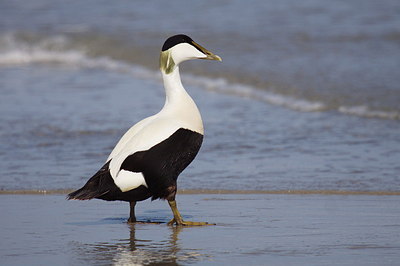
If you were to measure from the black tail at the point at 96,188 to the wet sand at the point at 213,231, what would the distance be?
254 mm

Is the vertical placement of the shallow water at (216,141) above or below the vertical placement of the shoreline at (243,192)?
above

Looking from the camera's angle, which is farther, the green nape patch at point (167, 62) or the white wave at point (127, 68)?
the white wave at point (127, 68)

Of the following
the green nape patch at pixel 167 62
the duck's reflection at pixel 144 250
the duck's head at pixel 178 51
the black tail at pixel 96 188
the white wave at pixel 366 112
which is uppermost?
the duck's head at pixel 178 51

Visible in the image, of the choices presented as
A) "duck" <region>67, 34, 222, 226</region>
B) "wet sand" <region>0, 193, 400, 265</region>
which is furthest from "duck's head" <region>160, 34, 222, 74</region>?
"wet sand" <region>0, 193, 400, 265</region>

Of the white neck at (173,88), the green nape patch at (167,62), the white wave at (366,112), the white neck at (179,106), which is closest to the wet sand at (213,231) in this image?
the white neck at (179,106)

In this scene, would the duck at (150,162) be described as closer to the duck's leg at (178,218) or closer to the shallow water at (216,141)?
the duck's leg at (178,218)

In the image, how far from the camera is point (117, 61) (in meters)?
17.0

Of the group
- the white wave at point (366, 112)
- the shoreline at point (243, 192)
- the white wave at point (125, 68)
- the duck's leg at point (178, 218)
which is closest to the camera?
the duck's leg at point (178, 218)

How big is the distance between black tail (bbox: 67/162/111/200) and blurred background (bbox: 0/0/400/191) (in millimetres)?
1553

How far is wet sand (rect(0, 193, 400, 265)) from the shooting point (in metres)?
5.21

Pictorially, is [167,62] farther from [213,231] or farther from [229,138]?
[229,138]

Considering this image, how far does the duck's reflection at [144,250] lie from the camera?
5.15 m

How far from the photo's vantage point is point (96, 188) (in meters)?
5.93

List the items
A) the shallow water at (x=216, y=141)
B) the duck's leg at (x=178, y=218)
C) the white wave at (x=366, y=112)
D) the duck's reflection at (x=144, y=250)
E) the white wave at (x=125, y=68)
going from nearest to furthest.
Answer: the duck's reflection at (x=144, y=250), the duck's leg at (x=178, y=218), the shallow water at (x=216, y=141), the white wave at (x=366, y=112), the white wave at (x=125, y=68)
